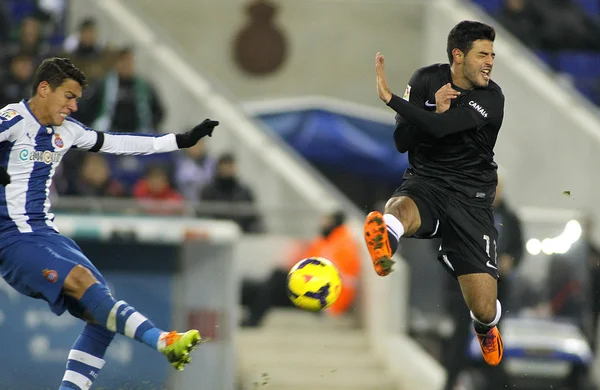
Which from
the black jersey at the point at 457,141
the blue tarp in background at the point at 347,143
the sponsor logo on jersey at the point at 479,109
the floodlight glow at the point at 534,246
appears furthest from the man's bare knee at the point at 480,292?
the blue tarp in background at the point at 347,143

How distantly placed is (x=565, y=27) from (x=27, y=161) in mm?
11139

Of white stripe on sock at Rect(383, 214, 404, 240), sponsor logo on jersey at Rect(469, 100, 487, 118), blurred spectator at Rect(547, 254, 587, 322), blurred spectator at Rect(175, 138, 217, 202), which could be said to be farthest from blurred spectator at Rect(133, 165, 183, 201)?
sponsor logo on jersey at Rect(469, 100, 487, 118)

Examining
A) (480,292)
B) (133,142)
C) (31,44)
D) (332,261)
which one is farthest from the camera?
(31,44)

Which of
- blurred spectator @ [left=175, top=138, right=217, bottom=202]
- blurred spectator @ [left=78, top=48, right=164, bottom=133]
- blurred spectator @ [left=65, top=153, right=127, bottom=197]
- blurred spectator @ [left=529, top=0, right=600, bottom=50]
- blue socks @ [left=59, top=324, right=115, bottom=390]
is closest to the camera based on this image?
blue socks @ [left=59, top=324, right=115, bottom=390]

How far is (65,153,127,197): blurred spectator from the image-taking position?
1075 centimetres

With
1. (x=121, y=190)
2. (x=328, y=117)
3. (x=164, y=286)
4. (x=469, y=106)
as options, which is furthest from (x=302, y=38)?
(x=469, y=106)

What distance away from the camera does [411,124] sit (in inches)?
290

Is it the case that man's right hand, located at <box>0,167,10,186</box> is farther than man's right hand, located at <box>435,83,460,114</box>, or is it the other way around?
man's right hand, located at <box>435,83,460,114</box>

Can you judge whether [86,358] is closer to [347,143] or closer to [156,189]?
[156,189]

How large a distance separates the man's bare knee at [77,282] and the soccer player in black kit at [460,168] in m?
1.85

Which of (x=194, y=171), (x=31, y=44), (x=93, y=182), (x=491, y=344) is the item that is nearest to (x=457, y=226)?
(x=491, y=344)

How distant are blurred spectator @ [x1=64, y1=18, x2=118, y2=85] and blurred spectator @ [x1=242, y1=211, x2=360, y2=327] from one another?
11.2ft

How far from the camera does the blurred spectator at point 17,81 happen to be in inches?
468

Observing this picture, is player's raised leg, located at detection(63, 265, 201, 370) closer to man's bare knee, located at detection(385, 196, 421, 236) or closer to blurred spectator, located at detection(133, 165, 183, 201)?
man's bare knee, located at detection(385, 196, 421, 236)
